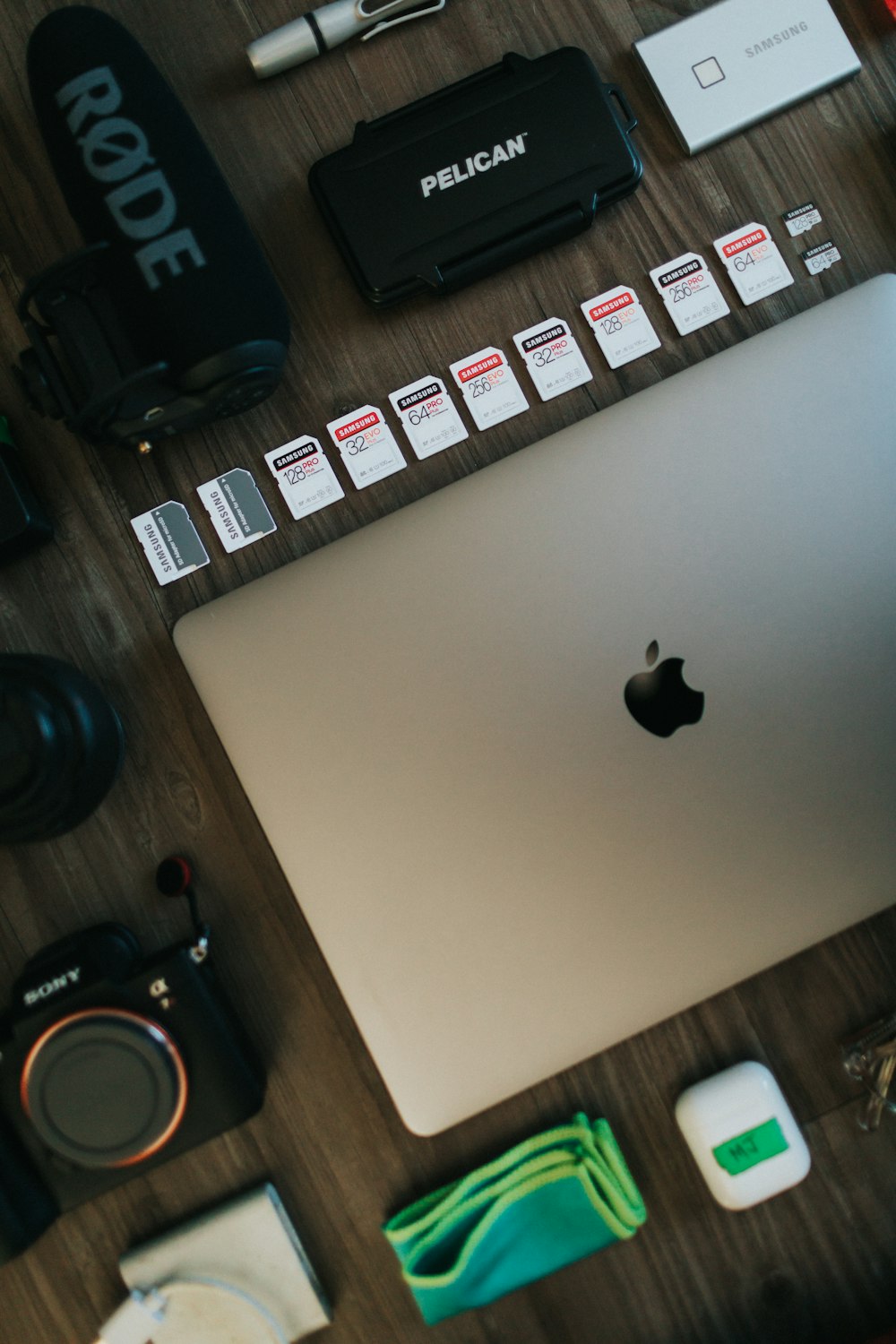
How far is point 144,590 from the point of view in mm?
788

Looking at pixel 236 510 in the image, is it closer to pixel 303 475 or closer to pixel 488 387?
pixel 303 475

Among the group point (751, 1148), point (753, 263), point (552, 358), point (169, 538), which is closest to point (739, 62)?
point (753, 263)

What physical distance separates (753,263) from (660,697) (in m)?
0.43

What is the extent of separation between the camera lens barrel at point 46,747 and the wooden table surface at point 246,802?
70 mm

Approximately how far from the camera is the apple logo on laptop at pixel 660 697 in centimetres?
66

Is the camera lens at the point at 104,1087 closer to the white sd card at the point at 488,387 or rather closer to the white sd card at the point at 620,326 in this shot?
the white sd card at the point at 488,387

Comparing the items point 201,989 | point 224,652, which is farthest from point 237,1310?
point 224,652

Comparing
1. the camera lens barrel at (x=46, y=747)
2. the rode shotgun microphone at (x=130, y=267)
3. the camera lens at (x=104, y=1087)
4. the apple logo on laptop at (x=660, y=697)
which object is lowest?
the camera lens at (x=104, y=1087)

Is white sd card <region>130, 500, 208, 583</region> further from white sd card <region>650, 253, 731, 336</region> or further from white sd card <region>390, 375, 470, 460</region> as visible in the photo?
white sd card <region>650, 253, 731, 336</region>

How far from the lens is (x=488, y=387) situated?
796mm

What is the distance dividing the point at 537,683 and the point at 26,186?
64 cm

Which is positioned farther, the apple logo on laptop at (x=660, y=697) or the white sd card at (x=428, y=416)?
the white sd card at (x=428, y=416)

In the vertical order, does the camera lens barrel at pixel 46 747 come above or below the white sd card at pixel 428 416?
below

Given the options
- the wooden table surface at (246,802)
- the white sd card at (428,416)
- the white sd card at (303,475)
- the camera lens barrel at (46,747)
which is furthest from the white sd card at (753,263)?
the camera lens barrel at (46,747)
